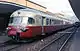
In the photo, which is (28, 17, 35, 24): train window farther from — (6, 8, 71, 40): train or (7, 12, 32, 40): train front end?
(7, 12, 32, 40): train front end

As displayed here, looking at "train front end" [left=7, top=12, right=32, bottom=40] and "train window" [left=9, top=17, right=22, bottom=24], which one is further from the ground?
"train window" [left=9, top=17, right=22, bottom=24]

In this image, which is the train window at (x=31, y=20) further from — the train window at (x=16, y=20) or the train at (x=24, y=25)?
the train window at (x=16, y=20)

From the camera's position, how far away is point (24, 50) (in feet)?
54.9

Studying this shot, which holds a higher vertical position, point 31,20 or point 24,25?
point 31,20

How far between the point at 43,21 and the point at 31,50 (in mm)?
7106

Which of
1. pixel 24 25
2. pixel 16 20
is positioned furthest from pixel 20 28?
pixel 16 20

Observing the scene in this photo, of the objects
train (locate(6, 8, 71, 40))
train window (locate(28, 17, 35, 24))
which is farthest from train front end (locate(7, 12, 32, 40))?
train window (locate(28, 17, 35, 24))

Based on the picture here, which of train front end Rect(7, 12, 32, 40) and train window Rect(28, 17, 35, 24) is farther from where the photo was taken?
train window Rect(28, 17, 35, 24)

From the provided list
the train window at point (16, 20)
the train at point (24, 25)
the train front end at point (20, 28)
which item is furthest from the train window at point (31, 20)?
the train window at point (16, 20)

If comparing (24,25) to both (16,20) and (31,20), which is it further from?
(16,20)

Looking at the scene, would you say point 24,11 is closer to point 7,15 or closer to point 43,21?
point 43,21

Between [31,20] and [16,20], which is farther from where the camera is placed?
[16,20]

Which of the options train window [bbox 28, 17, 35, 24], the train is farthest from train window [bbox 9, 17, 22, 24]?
train window [bbox 28, 17, 35, 24]

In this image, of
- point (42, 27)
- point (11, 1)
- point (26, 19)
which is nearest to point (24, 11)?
point (26, 19)
